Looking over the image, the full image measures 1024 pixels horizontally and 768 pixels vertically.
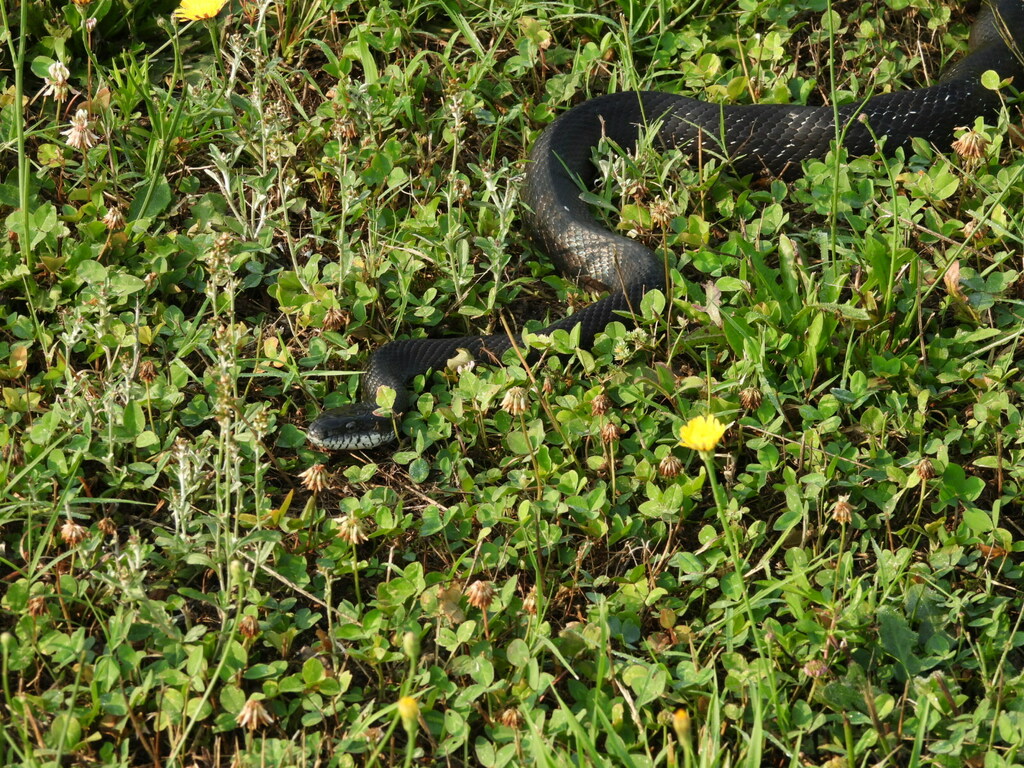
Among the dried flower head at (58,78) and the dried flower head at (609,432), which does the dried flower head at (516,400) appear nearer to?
the dried flower head at (609,432)

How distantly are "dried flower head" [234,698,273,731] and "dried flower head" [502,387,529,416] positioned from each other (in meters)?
1.19

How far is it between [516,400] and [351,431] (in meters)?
0.59

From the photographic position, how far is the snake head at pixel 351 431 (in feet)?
12.3

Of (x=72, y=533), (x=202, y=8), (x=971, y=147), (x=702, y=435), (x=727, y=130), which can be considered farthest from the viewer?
(x=727, y=130)

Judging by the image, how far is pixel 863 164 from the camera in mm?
4695

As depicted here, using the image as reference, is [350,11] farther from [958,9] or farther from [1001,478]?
[1001,478]

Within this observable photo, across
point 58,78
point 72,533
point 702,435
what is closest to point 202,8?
point 58,78

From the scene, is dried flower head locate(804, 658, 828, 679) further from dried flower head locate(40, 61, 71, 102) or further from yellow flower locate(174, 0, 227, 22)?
dried flower head locate(40, 61, 71, 102)

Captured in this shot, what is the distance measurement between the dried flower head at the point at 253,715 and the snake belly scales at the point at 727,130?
6.93ft

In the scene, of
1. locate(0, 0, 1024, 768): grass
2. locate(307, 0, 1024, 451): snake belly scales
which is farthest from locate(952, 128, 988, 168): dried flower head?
locate(307, 0, 1024, 451): snake belly scales

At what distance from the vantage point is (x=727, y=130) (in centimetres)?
495

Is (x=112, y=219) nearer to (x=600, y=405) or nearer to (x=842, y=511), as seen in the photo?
(x=600, y=405)

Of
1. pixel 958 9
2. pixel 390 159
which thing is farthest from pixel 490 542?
pixel 958 9

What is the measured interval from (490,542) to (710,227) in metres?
1.75
